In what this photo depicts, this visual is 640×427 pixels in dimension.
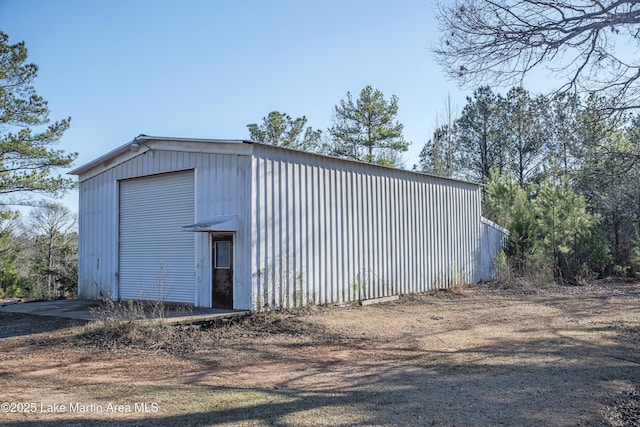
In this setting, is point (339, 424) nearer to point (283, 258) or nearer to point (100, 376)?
point (100, 376)

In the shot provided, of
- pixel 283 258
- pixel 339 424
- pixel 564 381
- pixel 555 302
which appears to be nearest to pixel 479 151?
pixel 555 302

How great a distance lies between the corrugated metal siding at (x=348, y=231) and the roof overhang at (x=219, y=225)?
0.46 m

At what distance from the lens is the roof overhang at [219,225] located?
10.3m

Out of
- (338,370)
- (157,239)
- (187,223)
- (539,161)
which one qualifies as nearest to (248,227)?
(187,223)

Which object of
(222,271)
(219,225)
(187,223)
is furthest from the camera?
(187,223)

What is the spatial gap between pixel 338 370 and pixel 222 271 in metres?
4.86

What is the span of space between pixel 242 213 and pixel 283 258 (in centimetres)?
139

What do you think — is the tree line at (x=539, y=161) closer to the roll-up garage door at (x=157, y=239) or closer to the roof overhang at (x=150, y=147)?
the roof overhang at (x=150, y=147)

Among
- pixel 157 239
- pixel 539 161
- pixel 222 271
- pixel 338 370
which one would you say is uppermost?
pixel 539 161

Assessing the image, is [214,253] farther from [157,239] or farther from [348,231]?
[348,231]

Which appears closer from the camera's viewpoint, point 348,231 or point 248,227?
point 248,227

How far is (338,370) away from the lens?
6730 mm

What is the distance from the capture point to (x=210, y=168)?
11.2 metres

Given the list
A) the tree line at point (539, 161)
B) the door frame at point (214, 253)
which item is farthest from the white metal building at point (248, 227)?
the tree line at point (539, 161)
